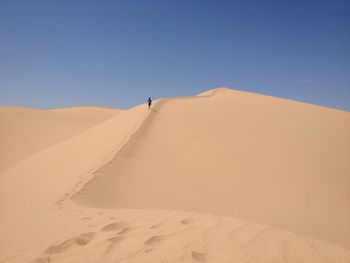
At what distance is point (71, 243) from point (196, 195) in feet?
12.5

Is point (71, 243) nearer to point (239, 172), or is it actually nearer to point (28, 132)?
point (239, 172)

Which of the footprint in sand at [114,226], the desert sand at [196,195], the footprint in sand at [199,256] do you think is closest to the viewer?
the footprint in sand at [199,256]

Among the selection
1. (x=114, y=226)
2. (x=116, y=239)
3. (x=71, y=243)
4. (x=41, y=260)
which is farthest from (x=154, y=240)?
(x=41, y=260)

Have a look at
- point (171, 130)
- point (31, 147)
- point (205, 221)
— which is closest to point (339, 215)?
point (205, 221)

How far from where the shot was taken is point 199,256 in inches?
85.2

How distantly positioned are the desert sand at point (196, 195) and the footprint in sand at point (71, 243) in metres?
0.02

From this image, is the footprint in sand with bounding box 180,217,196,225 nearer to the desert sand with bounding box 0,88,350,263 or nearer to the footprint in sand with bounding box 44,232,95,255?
the desert sand with bounding box 0,88,350,263

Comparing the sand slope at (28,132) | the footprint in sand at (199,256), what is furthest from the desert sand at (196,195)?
the sand slope at (28,132)

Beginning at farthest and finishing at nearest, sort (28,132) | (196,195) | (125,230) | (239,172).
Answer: (28,132), (239,172), (196,195), (125,230)

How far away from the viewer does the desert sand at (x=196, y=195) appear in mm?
2406

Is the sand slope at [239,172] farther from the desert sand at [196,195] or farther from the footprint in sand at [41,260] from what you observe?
the footprint in sand at [41,260]

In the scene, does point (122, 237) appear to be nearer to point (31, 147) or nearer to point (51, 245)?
point (51, 245)

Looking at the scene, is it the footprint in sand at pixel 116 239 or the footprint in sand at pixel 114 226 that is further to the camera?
the footprint in sand at pixel 114 226

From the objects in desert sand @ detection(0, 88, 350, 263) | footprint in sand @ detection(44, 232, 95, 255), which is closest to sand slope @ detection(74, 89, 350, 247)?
desert sand @ detection(0, 88, 350, 263)
